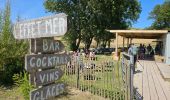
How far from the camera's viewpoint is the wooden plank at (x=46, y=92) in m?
4.06

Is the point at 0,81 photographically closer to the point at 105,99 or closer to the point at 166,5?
the point at 105,99

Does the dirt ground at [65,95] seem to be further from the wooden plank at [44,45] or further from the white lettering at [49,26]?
the white lettering at [49,26]

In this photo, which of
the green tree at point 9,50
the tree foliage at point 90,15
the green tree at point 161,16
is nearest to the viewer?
the green tree at point 9,50

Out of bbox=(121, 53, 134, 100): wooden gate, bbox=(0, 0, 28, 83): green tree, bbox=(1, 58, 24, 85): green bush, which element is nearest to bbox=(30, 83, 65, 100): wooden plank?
bbox=(121, 53, 134, 100): wooden gate

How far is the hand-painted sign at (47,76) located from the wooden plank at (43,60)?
9cm

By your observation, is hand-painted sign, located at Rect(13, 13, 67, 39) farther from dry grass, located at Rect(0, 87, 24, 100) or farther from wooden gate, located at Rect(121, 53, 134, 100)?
dry grass, located at Rect(0, 87, 24, 100)

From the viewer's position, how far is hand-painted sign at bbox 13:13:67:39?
4.11 m

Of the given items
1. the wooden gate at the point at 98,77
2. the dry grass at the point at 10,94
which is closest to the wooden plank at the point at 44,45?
the wooden gate at the point at 98,77

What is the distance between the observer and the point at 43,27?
4.26 m

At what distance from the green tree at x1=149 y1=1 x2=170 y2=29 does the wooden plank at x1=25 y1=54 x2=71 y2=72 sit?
71.1 metres

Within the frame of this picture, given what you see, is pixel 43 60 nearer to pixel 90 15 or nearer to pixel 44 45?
pixel 44 45

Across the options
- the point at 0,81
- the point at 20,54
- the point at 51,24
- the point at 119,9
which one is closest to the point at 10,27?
the point at 20,54

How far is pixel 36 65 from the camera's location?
13.4 ft

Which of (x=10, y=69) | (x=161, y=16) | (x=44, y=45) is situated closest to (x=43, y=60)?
(x=44, y=45)
